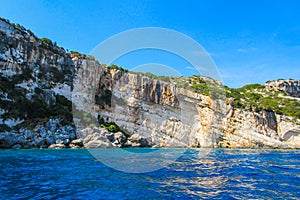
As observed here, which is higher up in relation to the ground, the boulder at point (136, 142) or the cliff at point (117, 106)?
the cliff at point (117, 106)

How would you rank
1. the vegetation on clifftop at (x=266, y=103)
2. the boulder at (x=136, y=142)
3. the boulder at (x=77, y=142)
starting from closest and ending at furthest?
the boulder at (x=77, y=142) → the boulder at (x=136, y=142) → the vegetation on clifftop at (x=266, y=103)

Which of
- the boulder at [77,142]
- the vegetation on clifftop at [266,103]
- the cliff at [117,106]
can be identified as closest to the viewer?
the boulder at [77,142]

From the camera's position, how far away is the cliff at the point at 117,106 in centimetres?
4744

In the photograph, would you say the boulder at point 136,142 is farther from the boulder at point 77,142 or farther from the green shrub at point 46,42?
the green shrub at point 46,42

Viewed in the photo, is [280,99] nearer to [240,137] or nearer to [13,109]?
[240,137]

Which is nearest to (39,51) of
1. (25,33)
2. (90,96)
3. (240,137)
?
(25,33)

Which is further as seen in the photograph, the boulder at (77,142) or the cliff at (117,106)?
the cliff at (117,106)

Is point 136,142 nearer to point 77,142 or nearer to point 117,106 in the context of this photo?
point 77,142

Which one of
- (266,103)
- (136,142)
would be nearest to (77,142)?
(136,142)

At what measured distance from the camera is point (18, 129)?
40.5 metres

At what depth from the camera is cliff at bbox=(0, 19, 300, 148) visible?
47438 millimetres

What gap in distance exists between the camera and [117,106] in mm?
61594

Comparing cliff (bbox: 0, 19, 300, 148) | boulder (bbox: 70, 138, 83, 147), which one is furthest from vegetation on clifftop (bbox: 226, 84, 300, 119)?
boulder (bbox: 70, 138, 83, 147)

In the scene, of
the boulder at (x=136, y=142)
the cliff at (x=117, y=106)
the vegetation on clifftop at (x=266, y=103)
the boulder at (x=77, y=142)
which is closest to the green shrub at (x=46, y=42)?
the cliff at (x=117, y=106)
